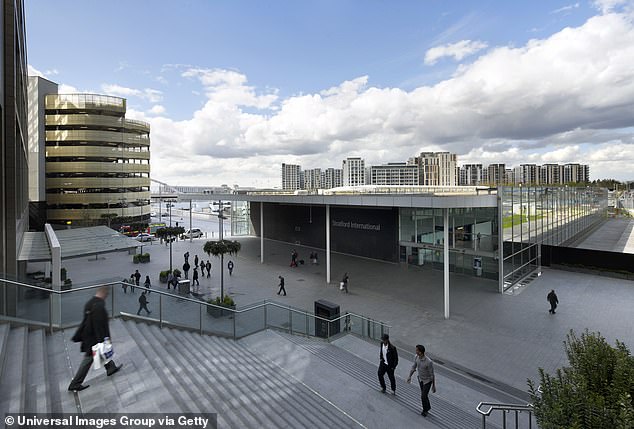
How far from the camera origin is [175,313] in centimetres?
905

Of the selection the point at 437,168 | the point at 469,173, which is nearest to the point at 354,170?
the point at 437,168

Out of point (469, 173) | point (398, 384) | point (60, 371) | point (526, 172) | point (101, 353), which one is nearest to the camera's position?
point (101, 353)

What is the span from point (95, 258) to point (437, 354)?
30.1 metres

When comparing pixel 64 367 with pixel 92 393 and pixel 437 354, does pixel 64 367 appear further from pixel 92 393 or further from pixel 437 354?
pixel 437 354

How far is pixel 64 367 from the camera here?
5559 mm

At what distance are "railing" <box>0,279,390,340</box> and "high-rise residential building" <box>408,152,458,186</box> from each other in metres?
161

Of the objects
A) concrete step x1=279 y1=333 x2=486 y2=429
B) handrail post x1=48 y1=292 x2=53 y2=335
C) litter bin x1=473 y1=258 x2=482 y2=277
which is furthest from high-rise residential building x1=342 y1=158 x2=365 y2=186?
handrail post x1=48 y1=292 x2=53 y2=335

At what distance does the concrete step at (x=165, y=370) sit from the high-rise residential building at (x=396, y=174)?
543 ft

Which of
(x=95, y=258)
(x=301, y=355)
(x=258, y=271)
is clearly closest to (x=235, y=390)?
(x=301, y=355)

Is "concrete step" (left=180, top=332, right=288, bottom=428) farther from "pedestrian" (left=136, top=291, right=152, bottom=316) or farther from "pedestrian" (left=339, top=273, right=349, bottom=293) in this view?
"pedestrian" (left=339, top=273, right=349, bottom=293)

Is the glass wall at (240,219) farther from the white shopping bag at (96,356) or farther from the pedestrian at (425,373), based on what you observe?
the white shopping bag at (96,356)

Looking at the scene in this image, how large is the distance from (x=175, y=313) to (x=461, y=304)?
42.2ft

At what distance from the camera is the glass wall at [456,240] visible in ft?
64.9

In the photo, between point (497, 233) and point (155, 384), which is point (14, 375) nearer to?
point (155, 384)
